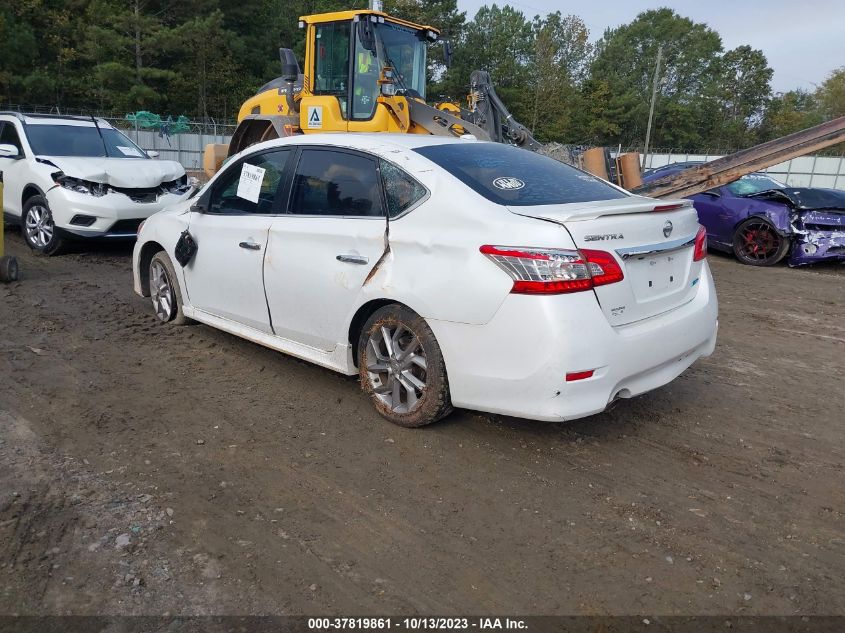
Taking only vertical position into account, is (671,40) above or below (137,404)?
above

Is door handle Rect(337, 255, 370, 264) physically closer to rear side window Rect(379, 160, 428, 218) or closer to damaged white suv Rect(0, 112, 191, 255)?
rear side window Rect(379, 160, 428, 218)

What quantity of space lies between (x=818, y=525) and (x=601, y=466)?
1.04 meters

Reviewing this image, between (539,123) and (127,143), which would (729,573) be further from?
(539,123)

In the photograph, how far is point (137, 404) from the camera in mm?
4438

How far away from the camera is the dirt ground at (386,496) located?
8.87ft

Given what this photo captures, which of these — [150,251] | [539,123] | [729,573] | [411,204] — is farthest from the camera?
[539,123]

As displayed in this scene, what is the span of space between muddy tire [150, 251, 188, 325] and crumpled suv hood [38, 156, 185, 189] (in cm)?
338

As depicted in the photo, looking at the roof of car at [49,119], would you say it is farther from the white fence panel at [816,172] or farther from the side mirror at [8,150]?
the white fence panel at [816,172]

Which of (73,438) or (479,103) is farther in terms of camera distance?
(479,103)

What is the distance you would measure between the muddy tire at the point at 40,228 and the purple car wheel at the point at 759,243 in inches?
401

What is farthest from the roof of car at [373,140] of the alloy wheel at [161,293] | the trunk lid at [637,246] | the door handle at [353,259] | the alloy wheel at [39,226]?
the alloy wheel at [39,226]

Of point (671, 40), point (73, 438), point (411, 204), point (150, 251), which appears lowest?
point (73, 438)

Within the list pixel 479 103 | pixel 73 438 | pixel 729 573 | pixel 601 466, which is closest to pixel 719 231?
pixel 479 103

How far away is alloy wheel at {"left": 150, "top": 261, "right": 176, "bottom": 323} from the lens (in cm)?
606
